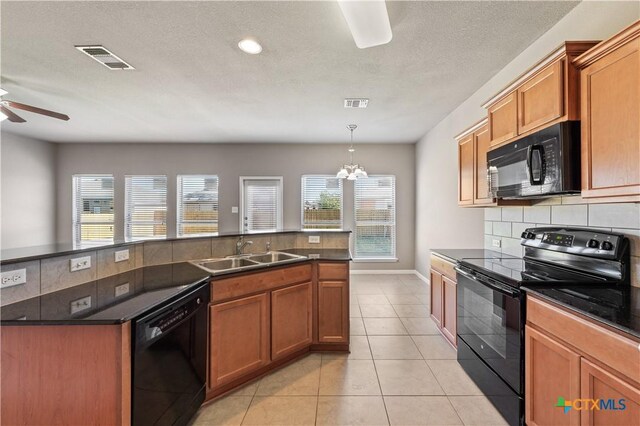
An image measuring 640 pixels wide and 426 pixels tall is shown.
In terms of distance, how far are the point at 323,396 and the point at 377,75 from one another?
9.82ft

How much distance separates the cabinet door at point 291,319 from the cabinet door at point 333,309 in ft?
0.37

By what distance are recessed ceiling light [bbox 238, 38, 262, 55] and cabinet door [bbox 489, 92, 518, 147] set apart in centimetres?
208

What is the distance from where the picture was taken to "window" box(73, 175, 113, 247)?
19.1 feet

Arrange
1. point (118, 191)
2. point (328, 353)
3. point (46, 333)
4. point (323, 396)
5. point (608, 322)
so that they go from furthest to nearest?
point (118, 191), point (328, 353), point (323, 396), point (46, 333), point (608, 322)

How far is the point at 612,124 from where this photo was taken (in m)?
1.38

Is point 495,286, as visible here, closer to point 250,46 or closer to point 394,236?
point 250,46

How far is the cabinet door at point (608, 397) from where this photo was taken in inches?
40.5

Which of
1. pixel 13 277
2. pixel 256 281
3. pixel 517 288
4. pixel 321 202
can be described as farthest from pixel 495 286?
pixel 321 202

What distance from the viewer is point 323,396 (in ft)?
6.66

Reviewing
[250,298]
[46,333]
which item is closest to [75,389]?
[46,333]

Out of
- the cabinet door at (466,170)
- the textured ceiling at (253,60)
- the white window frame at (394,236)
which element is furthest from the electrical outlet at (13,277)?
the white window frame at (394,236)

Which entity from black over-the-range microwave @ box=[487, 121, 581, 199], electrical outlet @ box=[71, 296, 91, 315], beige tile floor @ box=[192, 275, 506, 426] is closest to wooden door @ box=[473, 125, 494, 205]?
black over-the-range microwave @ box=[487, 121, 581, 199]

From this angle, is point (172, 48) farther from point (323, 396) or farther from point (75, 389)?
point (323, 396)

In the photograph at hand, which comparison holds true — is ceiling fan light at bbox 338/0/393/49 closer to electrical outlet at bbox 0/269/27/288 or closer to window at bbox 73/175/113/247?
Answer: electrical outlet at bbox 0/269/27/288
